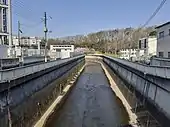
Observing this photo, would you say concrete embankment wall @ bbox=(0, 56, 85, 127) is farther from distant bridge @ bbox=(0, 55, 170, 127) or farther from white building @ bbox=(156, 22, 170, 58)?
white building @ bbox=(156, 22, 170, 58)

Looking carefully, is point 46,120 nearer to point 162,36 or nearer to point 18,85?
point 18,85

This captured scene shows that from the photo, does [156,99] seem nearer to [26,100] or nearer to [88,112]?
[88,112]

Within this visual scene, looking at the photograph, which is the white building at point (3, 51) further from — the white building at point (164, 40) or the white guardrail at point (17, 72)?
the white building at point (164, 40)

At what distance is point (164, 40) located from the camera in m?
53.1

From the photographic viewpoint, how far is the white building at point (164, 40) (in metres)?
50.4

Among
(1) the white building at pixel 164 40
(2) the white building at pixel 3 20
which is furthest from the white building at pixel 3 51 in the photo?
(1) the white building at pixel 164 40

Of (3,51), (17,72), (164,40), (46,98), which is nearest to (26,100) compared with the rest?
(17,72)

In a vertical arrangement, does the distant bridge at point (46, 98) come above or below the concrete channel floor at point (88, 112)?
above

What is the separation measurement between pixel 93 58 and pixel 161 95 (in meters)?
114

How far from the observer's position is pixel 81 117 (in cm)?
2534

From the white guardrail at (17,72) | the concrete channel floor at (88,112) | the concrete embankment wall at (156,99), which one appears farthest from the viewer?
the concrete channel floor at (88,112)

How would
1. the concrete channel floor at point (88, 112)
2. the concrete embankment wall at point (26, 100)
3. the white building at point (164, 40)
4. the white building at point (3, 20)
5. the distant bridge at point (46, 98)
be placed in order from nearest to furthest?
1. the concrete embankment wall at point (26, 100)
2. the distant bridge at point (46, 98)
3. the concrete channel floor at point (88, 112)
4. the white building at point (164, 40)
5. the white building at point (3, 20)

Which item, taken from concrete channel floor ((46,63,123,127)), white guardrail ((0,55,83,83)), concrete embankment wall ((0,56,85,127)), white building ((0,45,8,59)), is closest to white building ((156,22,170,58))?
concrete channel floor ((46,63,123,127))

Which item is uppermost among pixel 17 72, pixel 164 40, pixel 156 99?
pixel 164 40
